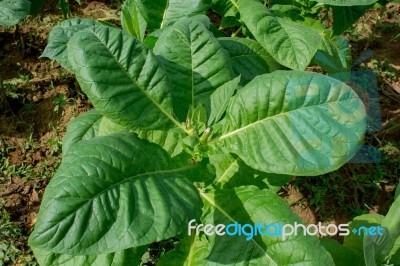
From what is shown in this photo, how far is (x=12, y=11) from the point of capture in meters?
2.38

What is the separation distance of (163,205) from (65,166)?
0.29m

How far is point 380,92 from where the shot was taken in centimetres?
351

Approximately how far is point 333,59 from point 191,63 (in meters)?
1.04

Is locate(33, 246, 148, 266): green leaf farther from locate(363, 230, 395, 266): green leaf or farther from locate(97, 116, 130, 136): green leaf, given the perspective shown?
locate(363, 230, 395, 266): green leaf

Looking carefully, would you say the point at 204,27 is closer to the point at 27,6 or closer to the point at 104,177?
the point at 104,177

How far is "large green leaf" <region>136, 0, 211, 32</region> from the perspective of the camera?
2076 mm

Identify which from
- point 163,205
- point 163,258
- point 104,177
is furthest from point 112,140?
point 163,258

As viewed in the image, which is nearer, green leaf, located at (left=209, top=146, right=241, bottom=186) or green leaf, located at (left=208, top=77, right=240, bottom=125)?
green leaf, located at (left=208, top=77, right=240, bottom=125)

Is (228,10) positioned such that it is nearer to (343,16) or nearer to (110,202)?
(343,16)

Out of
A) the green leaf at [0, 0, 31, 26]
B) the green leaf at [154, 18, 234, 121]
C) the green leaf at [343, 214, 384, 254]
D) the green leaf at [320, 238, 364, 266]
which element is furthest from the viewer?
the green leaf at [0, 0, 31, 26]

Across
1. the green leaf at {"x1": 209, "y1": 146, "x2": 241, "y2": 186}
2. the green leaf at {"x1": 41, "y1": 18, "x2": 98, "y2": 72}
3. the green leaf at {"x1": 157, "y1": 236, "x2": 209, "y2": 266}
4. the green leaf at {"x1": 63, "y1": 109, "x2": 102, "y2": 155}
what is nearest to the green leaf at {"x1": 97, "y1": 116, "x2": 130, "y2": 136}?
the green leaf at {"x1": 63, "y1": 109, "x2": 102, "y2": 155}

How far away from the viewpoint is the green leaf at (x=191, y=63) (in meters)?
1.68

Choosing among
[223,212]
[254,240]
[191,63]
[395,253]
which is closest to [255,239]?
[254,240]

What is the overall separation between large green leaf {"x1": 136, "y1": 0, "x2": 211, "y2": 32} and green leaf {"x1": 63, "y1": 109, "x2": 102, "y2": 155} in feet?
1.55
